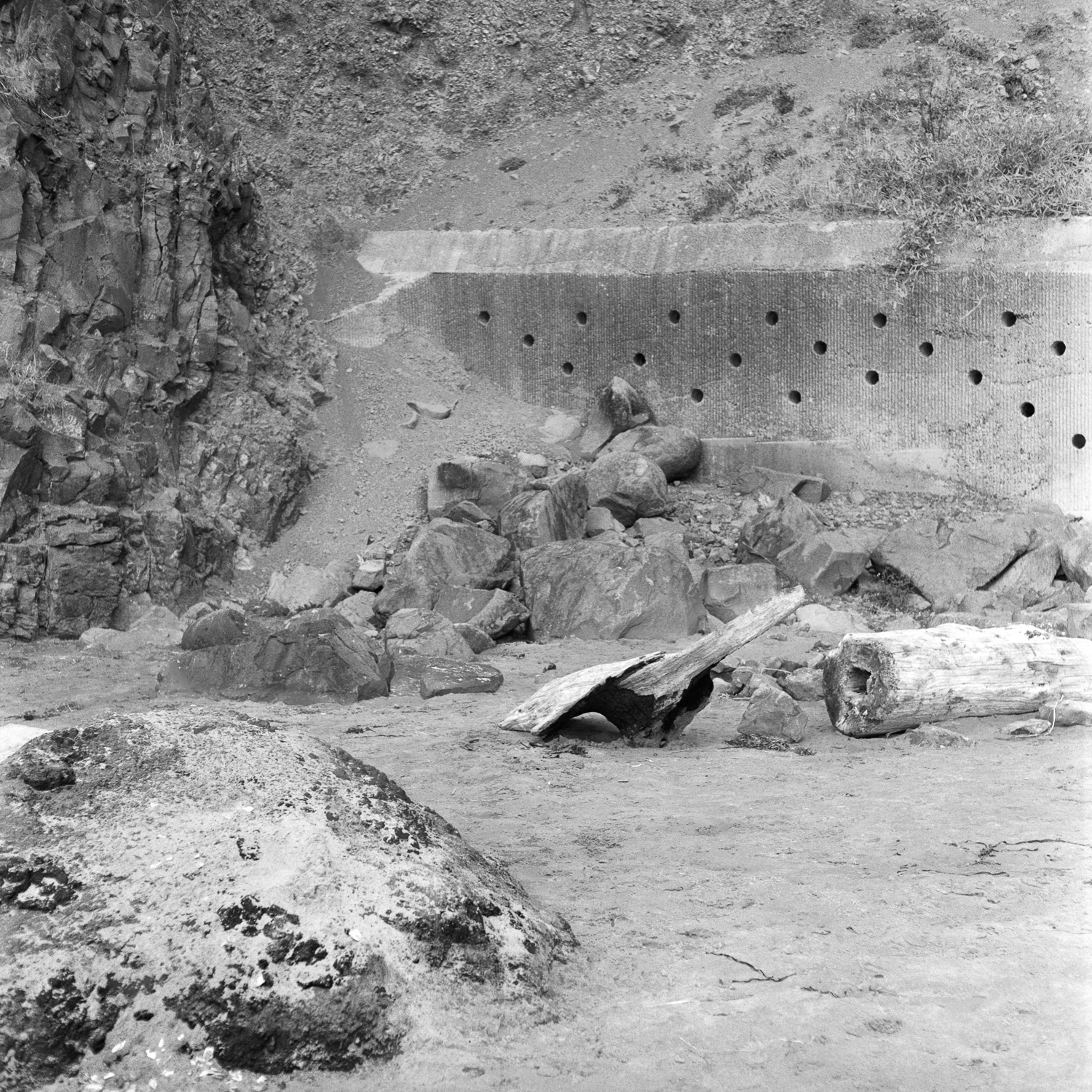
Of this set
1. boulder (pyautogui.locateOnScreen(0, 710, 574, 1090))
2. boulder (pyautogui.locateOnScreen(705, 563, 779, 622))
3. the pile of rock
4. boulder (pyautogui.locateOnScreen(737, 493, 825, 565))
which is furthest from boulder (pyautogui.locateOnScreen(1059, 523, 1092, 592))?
boulder (pyautogui.locateOnScreen(0, 710, 574, 1090))

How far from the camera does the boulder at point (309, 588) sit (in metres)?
9.49

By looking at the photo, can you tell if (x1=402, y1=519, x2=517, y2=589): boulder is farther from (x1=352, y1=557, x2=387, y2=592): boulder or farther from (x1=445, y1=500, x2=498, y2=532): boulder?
(x1=445, y1=500, x2=498, y2=532): boulder

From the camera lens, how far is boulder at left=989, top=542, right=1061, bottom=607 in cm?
918

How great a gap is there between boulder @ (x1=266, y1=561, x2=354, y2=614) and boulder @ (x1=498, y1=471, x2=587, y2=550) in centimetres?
136

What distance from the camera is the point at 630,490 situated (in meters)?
10.5

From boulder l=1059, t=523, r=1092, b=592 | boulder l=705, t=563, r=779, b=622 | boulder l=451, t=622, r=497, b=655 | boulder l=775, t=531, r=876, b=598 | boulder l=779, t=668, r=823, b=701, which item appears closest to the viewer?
boulder l=779, t=668, r=823, b=701

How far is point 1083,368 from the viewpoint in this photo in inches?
390

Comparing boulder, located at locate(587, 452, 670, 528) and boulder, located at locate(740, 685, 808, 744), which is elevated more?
boulder, located at locate(587, 452, 670, 528)

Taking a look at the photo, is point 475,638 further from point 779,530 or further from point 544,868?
point 544,868

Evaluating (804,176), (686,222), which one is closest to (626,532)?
(686,222)

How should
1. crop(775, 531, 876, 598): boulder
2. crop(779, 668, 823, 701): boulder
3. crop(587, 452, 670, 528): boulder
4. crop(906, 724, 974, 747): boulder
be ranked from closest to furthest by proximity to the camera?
crop(906, 724, 974, 747): boulder < crop(779, 668, 823, 701): boulder < crop(775, 531, 876, 598): boulder < crop(587, 452, 670, 528): boulder

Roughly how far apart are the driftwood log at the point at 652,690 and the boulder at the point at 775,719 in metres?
0.23

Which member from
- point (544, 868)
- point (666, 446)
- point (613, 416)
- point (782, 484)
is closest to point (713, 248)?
point (613, 416)

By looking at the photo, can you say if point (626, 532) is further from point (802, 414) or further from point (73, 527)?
point (73, 527)
